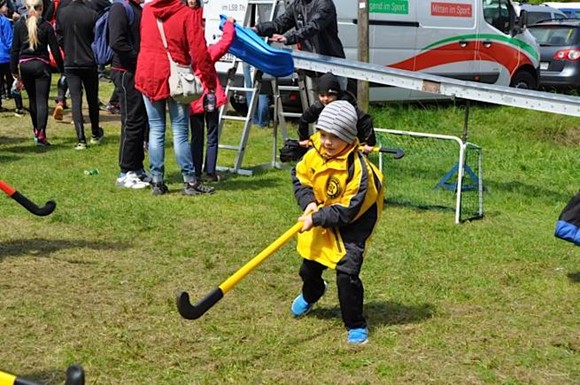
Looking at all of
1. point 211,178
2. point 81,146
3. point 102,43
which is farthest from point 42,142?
point 211,178

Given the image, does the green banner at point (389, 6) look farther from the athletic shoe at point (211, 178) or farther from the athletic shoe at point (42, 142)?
the athletic shoe at point (211, 178)

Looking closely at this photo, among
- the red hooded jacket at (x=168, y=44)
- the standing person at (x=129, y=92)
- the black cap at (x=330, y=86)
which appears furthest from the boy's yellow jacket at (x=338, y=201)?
the standing person at (x=129, y=92)

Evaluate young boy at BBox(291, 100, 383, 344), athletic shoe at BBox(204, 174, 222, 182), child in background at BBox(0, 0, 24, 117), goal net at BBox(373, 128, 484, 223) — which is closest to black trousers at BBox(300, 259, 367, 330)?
young boy at BBox(291, 100, 383, 344)

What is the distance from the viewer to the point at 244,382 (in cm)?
422

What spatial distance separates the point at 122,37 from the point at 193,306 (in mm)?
4730

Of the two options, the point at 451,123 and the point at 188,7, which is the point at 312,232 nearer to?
→ the point at 188,7

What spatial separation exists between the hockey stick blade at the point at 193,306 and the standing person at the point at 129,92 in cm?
439

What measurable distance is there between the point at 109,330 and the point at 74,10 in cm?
687

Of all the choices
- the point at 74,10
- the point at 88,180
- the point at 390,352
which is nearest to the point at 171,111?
the point at 88,180

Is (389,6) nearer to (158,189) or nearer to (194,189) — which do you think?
(194,189)

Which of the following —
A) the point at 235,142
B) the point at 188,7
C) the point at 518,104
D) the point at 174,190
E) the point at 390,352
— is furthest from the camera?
the point at 235,142

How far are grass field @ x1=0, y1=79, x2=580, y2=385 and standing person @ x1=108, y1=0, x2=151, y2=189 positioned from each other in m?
0.29

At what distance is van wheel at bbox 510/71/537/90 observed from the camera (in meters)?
16.1

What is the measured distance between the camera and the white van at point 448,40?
13820mm
